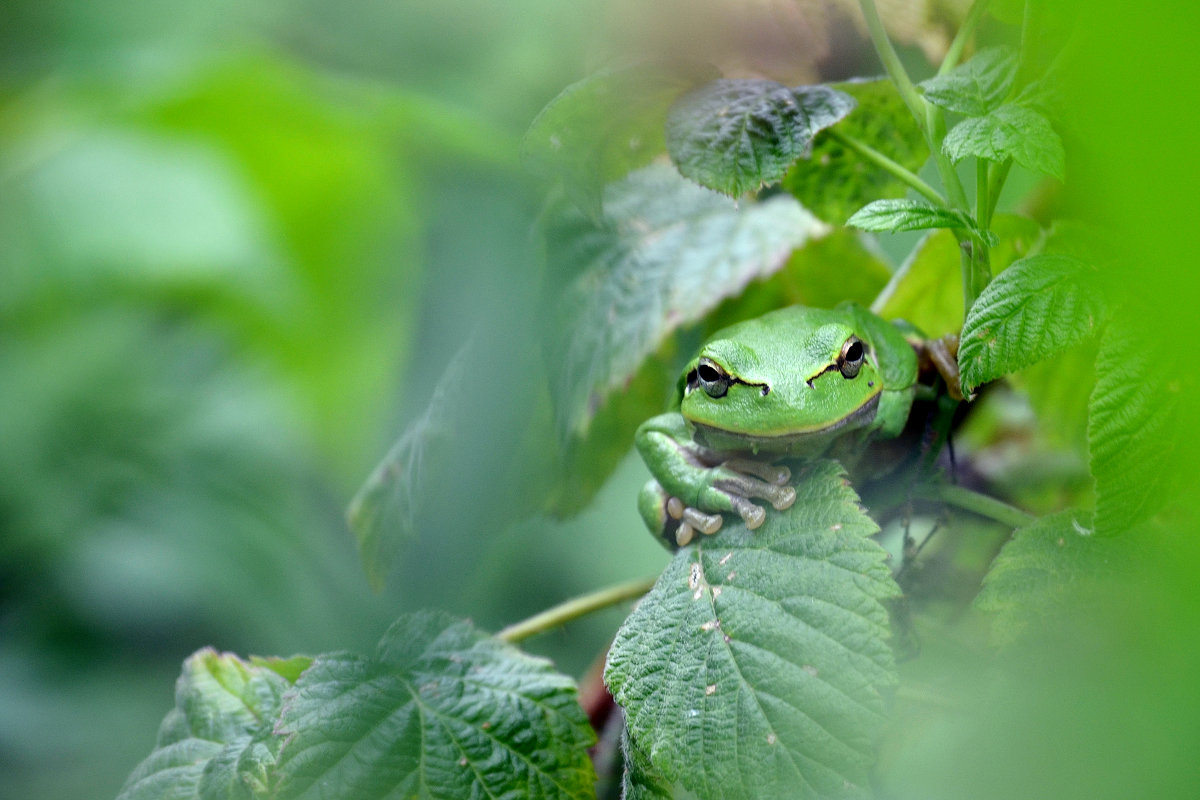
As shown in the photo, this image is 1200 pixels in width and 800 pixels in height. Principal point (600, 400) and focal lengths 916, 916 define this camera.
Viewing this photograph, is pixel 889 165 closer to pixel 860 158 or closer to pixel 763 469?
pixel 860 158

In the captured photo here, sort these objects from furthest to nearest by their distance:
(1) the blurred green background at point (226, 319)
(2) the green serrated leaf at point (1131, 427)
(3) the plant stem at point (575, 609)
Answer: (1) the blurred green background at point (226, 319) < (3) the plant stem at point (575, 609) < (2) the green serrated leaf at point (1131, 427)

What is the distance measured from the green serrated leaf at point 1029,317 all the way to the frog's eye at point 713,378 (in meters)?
0.29

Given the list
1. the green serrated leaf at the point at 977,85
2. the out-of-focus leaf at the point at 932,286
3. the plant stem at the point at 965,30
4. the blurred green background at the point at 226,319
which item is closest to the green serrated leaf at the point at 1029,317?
the green serrated leaf at the point at 977,85

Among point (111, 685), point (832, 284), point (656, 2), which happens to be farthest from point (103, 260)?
point (656, 2)

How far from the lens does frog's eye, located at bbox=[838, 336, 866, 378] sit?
3.39 feet

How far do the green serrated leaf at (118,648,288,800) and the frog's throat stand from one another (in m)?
0.59

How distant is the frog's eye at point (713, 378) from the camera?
1042 mm

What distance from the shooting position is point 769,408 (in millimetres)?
1020

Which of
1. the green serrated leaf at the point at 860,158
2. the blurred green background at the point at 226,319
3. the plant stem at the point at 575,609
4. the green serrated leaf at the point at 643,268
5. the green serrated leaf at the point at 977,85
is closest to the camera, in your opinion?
the green serrated leaf at the point at 977,85

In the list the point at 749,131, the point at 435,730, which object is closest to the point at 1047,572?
the point at 749,131

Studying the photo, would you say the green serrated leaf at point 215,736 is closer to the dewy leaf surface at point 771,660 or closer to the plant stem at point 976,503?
the dewy leaf surface at point 771,660

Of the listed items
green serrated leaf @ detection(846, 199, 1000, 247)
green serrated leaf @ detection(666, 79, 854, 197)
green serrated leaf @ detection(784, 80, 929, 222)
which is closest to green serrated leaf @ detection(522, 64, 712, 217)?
green serrated leaf @ detection(666, 79, 854, 197)

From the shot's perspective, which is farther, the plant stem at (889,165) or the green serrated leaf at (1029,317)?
the plant stem at (889,165)

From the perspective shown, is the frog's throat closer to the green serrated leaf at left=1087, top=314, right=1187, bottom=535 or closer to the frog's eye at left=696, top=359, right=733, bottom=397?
the frog's eye at left=696, top=359, right=733, bottom=397
